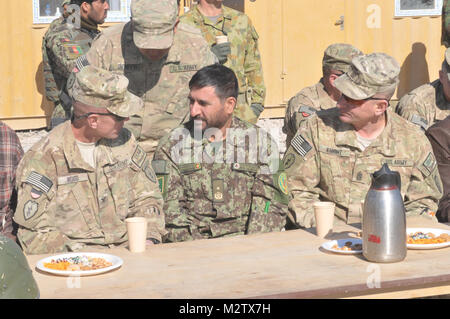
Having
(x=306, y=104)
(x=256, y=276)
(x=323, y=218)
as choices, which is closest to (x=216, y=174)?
(x=323, y=218)

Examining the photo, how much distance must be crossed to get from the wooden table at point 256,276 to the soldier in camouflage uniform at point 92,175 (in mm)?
644

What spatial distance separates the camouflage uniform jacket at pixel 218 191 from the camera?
4973 mm

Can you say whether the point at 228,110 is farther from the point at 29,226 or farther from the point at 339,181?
the point at 29,226

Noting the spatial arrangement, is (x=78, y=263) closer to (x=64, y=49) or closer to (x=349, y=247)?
(x=349, y=247)

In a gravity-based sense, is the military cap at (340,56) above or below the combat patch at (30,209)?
above

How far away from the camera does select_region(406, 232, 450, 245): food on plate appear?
3986 mm

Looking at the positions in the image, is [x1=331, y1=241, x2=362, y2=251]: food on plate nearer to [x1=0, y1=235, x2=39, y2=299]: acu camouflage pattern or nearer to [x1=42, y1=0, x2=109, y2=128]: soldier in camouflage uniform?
[x1=0, y1=235, x2=39, y2=299]: acu camouflage pattern

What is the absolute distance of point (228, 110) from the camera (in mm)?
5109

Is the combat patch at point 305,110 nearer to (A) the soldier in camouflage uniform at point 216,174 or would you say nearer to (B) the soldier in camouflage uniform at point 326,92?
(B) the soldier in camouflage uniform at point 326,92

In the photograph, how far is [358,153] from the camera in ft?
16.7

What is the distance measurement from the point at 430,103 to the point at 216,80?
7.95 feet

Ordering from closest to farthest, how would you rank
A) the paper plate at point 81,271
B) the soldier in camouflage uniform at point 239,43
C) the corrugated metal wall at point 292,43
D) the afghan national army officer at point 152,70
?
the paper plate at point 81,271
the afghan national army officer at point 152,70
the soldier in camouflage uniform at point 239,43
the corrugated metal wall at point 292,43

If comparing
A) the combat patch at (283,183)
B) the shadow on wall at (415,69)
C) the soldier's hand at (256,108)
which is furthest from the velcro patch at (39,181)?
the shadow on wall at (415,69)

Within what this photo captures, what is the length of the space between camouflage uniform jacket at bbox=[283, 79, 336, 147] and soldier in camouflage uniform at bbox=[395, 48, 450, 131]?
659mm
